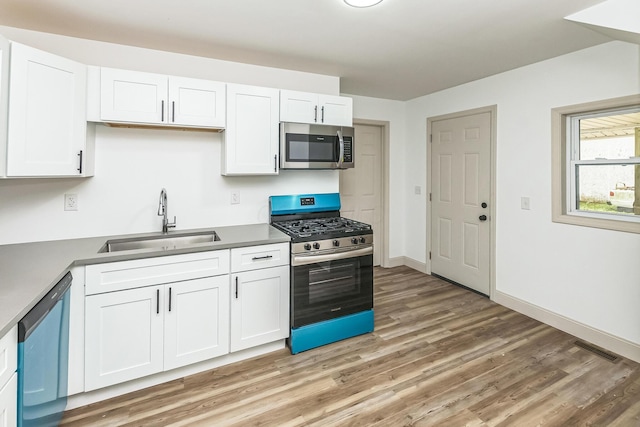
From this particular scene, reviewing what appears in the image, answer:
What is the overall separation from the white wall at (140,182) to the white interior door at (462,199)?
2.12 m

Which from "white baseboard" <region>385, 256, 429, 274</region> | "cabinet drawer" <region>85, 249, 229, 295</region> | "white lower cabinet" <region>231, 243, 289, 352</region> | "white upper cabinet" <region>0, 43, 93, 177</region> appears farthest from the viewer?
"white baseboard" <region>385, 256, 429, 274</region>

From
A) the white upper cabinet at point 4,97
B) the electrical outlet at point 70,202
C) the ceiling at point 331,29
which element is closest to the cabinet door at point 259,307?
the electrical outlet at point 70,202

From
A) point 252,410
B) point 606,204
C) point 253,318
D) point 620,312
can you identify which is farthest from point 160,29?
point 620,312

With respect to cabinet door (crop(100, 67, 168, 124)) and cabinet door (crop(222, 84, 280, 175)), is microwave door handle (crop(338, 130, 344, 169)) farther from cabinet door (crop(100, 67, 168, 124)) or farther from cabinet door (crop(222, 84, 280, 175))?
cabinet door (crop(100, 67, 168, 124))

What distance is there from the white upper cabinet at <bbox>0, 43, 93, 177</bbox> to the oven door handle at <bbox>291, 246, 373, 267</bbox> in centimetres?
160

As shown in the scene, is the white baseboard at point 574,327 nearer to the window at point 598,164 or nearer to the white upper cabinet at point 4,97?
the window at point 598,164

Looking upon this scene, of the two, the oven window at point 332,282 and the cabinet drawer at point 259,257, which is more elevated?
the cabinet drawer at point 259,257

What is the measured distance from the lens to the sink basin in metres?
2.36

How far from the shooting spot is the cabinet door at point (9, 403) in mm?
1143

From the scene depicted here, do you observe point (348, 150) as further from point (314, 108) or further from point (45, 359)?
point (45, 359)

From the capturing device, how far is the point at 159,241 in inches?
99.7

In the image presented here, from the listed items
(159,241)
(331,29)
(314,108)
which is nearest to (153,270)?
(159,241)

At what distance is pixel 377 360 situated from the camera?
2.43 meters

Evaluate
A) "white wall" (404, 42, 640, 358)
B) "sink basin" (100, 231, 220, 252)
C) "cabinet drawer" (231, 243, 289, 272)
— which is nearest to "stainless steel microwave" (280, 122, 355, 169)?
"cabinet drawer" (231, 243, 289, 272)
